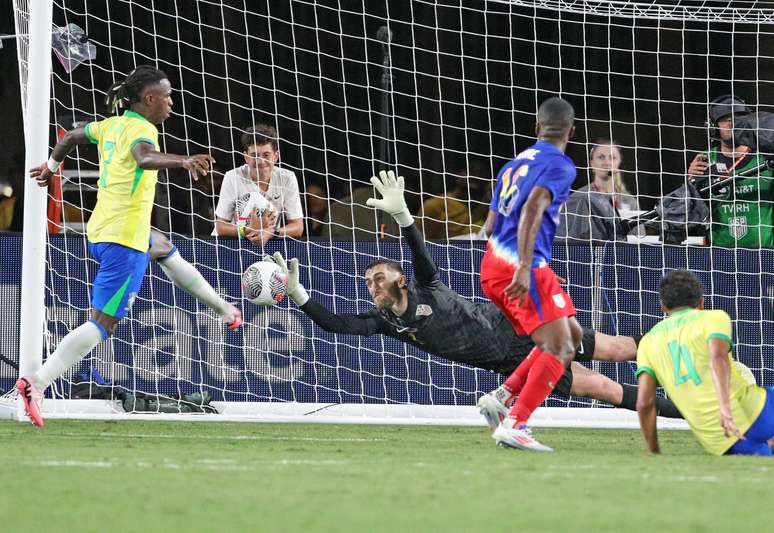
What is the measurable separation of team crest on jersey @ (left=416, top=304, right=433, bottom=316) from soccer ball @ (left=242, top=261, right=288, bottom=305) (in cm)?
90

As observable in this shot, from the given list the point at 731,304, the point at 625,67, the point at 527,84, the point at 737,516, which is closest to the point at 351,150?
the point at 527,84

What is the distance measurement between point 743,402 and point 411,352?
144 inches

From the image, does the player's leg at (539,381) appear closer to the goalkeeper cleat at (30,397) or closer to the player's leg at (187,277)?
the player's leg at (187,277)

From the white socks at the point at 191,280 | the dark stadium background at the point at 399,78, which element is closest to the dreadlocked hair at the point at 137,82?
the white socks at the point at 191,280

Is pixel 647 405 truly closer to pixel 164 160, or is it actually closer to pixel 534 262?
pixel 534 262

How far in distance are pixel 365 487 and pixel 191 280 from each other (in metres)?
3.81

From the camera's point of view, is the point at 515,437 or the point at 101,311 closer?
the point at 515,437

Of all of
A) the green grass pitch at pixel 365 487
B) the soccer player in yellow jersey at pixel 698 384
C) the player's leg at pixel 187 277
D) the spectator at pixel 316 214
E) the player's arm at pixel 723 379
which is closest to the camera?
the green grass pitch at pixel 365 487

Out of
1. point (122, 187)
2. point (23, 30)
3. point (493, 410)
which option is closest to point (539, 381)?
point (493, 410)

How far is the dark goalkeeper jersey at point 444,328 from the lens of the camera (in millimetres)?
8617

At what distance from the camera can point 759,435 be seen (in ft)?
20.2

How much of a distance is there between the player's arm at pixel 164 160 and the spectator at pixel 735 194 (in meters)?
4.45

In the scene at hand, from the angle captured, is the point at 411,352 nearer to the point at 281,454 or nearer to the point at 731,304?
the point at 731,304

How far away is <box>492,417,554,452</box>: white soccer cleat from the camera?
6.32 meters
